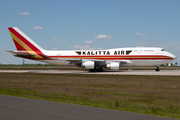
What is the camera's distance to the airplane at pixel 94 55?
4462cm

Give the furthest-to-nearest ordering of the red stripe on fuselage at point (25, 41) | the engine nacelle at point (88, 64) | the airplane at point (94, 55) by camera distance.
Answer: the red stripe on fuselage at point (25, 41), the airplane at point (94, 55), the engine nacelle at point (88, 64)

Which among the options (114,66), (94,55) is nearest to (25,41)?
(94,55)

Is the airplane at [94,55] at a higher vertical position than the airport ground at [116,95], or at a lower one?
higher

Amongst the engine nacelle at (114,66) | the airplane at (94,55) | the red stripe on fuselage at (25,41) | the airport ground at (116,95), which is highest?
the red stripe on fuselage at (25,41)

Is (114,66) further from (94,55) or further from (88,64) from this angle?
(94,55)

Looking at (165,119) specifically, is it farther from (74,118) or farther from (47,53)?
(47,53)

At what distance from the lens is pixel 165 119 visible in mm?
8414

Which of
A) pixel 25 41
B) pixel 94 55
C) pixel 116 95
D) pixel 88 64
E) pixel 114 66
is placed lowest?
pixel 116 95

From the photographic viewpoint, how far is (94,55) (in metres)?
46.4

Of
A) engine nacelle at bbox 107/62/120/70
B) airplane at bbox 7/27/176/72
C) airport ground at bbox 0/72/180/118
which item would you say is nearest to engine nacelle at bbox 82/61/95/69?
airplane at bbox 7/27/176/72

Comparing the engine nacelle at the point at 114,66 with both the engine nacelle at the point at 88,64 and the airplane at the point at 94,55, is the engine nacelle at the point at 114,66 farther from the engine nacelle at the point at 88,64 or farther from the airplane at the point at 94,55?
the engine nacelle at the point at 88,64

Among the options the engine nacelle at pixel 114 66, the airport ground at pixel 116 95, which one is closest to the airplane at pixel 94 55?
the engine nacelle at pixel 114 66

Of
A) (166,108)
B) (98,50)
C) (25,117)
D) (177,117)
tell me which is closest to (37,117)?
(25,117)

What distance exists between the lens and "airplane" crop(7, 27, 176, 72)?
4462cm
